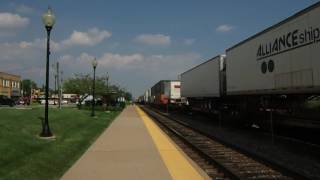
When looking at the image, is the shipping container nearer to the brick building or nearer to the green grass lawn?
the green grass lawn

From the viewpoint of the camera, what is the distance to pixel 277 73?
56.9 feet

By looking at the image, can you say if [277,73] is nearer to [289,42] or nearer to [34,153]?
[289,42]

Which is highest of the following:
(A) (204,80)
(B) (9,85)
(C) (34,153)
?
(B) (9,85)

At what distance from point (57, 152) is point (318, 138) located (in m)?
8.65

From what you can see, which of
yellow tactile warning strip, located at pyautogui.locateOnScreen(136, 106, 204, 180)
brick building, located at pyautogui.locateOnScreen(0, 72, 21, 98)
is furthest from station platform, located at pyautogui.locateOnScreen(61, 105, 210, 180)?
brick building, located at pyautogui.locateOnScreen(0, 72, 21, 98)

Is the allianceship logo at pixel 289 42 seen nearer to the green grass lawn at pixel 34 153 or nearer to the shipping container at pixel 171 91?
the green grass lawn at pixel 34 153

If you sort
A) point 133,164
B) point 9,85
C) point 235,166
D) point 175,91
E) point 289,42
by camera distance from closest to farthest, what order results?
1. point 133,164
2. point 235,166
3. point 289,42
4. point 175,91
5. point 9,85

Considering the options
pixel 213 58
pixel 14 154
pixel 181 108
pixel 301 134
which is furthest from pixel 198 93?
pixel 14 154

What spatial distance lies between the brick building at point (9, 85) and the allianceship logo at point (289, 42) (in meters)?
96.8

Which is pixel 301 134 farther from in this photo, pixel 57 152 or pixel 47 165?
pixel 47 165

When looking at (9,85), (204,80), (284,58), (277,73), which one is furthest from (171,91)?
(9,85)

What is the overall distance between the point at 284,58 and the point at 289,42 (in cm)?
62

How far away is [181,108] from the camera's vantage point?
52.2 metres

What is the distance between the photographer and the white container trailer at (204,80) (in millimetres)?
29203
